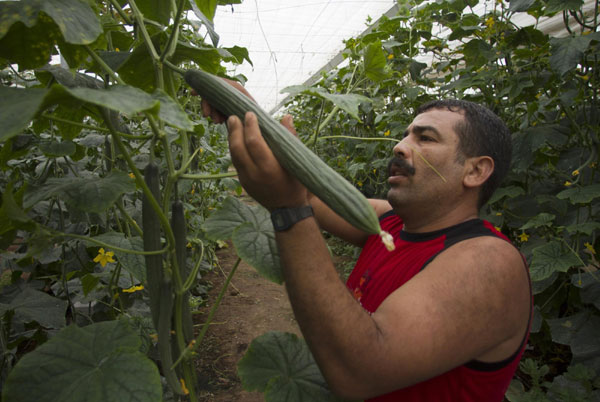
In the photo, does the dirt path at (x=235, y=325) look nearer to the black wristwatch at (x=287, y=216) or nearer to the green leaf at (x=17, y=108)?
the black wristwatch at (x=287, y=216)

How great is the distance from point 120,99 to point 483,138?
1.32 m

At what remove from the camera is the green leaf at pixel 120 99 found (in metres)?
0.56

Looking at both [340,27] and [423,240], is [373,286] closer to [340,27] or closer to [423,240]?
[423,240]

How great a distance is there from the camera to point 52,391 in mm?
789

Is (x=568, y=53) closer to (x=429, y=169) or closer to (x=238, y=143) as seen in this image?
(x=429, y=169)

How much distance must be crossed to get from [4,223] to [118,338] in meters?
0.36

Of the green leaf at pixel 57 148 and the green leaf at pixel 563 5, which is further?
the green leaf at pixel 563 5

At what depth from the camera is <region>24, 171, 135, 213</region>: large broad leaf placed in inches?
36.3

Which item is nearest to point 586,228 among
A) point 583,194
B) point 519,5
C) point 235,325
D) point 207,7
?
point 583,194

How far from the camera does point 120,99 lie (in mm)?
599

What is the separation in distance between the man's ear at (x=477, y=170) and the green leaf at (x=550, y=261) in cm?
88

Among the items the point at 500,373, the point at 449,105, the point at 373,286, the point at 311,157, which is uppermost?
the point at 311,157

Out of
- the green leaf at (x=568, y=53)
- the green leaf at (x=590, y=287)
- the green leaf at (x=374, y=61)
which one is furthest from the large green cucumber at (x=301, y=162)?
the green leaf at (x=590, y=287)

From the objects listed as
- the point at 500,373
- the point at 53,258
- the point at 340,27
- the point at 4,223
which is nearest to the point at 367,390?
the point at 500,373
